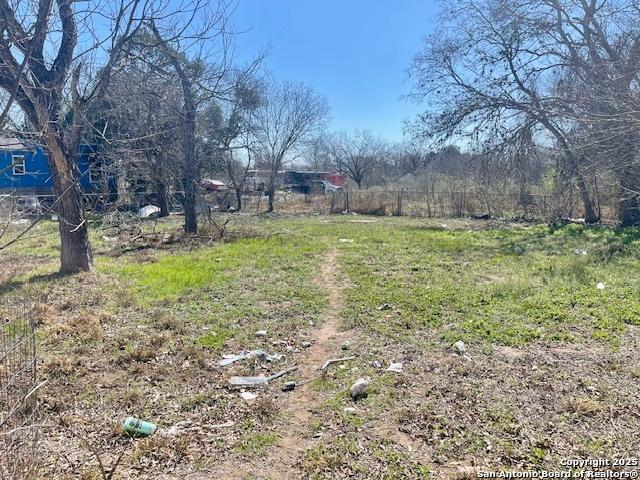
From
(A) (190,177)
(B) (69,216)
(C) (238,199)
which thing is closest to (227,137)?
(C) (238,199)

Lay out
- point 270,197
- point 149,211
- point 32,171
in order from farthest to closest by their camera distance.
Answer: point 270,197, point 149,211, point 32,171

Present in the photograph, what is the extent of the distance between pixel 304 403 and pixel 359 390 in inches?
15.9

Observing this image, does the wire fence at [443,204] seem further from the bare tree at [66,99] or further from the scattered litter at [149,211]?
the bare tree at [66,99]

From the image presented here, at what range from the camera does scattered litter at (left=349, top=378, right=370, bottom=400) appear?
9.16 feet

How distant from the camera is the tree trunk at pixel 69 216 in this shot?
18.3ft

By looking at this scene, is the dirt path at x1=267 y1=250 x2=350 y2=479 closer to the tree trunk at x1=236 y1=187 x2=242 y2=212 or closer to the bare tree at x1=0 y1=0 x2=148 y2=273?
the bare tree at x1=0 y1=0 x2=148 y2=273

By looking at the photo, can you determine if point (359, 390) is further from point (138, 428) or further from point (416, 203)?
point (416, 203)

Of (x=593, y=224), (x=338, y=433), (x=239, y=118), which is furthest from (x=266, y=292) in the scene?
(x=239, y=118)

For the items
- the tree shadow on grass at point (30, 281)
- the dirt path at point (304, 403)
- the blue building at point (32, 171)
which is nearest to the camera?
the dirt path at point (304, 403)

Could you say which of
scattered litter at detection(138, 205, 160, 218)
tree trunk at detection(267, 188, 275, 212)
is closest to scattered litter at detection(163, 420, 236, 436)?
scattered litter at detection(138, 205, 160, 218)

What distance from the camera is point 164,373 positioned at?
125 inches

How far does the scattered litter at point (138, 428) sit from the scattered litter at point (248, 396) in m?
0.61

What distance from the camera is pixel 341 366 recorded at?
130 inches

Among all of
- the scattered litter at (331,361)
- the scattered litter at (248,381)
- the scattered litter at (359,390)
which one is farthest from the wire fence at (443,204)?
the scattered litter at (248,381)
